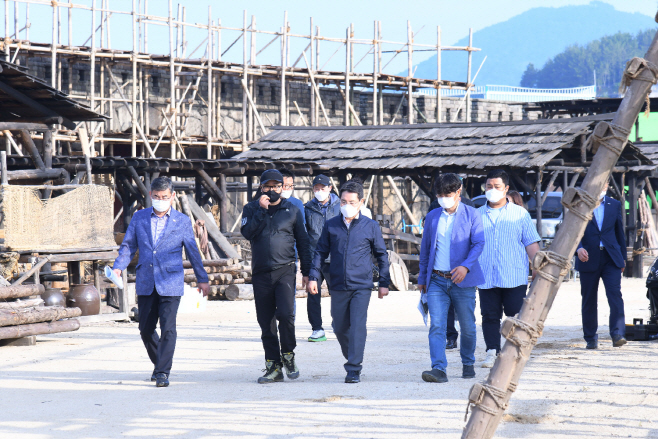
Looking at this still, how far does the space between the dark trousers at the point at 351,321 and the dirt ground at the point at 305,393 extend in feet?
0.81

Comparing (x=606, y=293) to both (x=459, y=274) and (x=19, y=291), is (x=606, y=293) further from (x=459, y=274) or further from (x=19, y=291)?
(x=19, y=291)

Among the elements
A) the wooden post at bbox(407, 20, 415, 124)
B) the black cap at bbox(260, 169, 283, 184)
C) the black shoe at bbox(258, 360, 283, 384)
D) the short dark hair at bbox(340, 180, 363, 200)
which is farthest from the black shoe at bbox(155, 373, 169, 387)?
the wooden post at bbox(407, 20, 415, 124)

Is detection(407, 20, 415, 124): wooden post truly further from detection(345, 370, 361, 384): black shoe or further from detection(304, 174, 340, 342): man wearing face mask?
detection(345, 370, 361, 384): black shoe

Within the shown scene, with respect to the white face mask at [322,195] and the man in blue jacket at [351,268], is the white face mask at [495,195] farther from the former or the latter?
the white face mask at [322,195]

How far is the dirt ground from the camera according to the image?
5363 millimetres

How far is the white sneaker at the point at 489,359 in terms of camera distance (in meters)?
7.68

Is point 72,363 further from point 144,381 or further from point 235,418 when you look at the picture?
point 235,418

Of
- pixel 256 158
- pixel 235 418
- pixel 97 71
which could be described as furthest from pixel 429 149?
pixel 235 418

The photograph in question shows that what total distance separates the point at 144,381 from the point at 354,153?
12718mm

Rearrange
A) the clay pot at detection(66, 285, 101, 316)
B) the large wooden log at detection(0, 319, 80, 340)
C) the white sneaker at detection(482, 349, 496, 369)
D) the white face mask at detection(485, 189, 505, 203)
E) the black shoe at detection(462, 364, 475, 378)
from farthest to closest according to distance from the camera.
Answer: the clay pot at detection(66, 285, 101, 316) → the large wooden log at detection(0, 319, 80, 340) → the white face mask at detection(485, 189, 505, 203) → the white sneaker at detection(482, 349, 496, 369) → the black shoe at detection(462, 364, 475, 378)

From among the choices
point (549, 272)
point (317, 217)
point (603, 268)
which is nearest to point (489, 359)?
point (603, 268)

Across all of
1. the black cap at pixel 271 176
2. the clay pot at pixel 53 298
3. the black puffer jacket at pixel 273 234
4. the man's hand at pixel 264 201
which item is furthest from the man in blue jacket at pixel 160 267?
the clay pot at pixel 53 298

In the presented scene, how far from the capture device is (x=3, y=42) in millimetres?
22438

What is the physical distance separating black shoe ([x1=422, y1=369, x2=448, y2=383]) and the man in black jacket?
109cm
